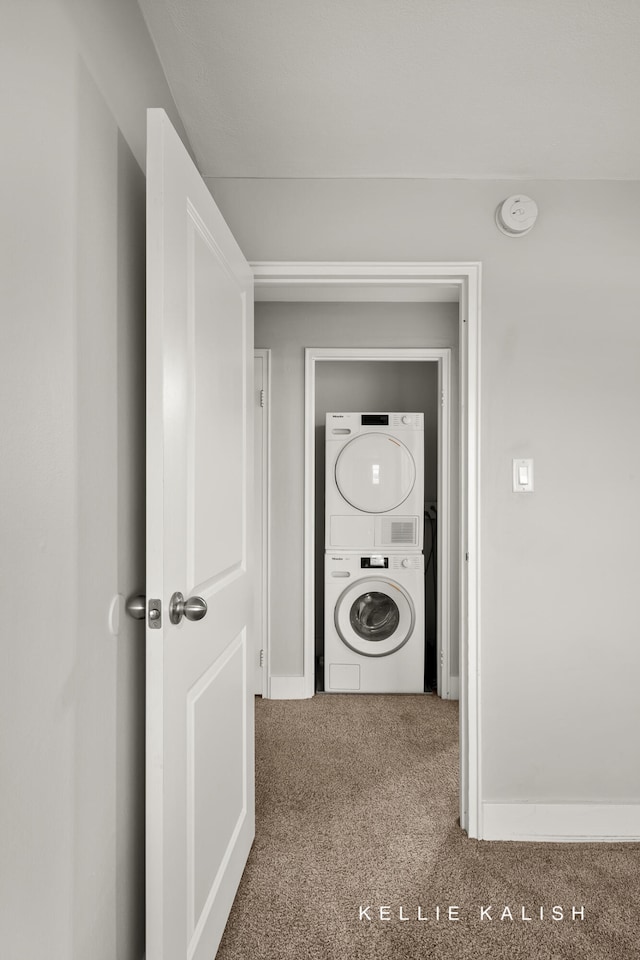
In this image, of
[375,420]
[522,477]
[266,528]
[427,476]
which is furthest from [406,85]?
[427,476]

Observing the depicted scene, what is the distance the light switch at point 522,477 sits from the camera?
7.55 ft

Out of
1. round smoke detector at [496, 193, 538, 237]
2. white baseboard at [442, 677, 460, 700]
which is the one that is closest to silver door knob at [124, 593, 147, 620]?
round smoke detector at [496, 193, 538, 237]

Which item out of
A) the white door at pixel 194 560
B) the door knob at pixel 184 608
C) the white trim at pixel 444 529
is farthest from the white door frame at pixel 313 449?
the door knob at pixel 184 608

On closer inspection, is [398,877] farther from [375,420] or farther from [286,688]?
[375,420]

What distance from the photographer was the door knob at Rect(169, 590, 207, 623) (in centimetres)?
130

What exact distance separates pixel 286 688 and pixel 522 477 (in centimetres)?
212

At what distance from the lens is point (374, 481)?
12.6ft

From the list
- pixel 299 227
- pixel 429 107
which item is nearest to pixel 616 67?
pixel 429 107

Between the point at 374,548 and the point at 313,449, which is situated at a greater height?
the point at 313,449

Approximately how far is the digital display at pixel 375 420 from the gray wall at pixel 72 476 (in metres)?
2.47

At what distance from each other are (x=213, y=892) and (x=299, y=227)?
2123 mm

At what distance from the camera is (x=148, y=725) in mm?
1238

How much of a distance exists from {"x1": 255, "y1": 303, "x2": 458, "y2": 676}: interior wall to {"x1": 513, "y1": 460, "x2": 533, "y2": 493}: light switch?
5.04ft

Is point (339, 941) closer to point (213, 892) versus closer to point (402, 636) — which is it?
point (213, 892)
